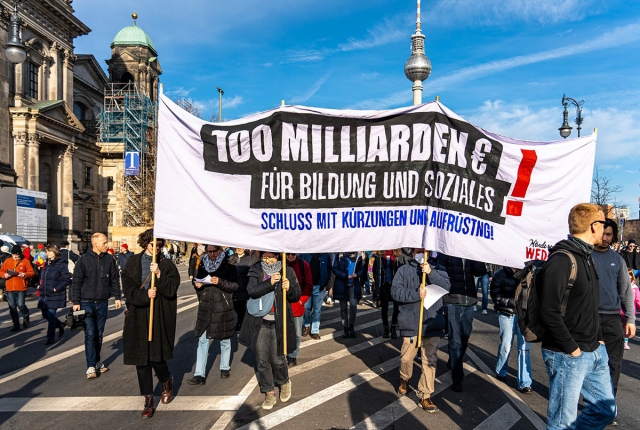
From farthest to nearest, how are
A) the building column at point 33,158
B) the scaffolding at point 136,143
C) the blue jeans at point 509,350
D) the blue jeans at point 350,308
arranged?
the scaffolding at point 136,143
the building column at point 33,158
the blue jeans at point 350,308
the blue jeans at point 509,350

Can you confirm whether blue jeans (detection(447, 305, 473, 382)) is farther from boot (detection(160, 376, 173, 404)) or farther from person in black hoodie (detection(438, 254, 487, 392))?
boot (detection(160, 376, 173, 404))

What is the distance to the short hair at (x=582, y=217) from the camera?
3.71 metres

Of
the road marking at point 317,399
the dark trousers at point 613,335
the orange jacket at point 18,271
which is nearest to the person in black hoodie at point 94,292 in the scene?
the road marking at point 317,399

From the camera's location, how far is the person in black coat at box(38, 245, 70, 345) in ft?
31.3

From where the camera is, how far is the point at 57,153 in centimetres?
4447

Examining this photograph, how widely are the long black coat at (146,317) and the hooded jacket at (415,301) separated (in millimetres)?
2611

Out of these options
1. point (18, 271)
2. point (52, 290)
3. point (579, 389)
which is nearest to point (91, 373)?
point (52, 290)

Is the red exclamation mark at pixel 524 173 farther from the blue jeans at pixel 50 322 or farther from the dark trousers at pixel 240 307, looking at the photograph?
the blue jeans at pixel 50 322

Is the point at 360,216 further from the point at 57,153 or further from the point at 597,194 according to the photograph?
the point at 57,153

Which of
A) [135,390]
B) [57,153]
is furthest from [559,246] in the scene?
[57,153]

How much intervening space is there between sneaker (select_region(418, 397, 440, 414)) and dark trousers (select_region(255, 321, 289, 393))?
1.56 m

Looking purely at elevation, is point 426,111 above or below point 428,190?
above

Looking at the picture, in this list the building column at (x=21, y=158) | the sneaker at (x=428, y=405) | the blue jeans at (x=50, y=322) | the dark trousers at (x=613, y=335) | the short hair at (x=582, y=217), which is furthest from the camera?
the building column at (x=21, y=158)

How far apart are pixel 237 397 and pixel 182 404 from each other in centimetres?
64
